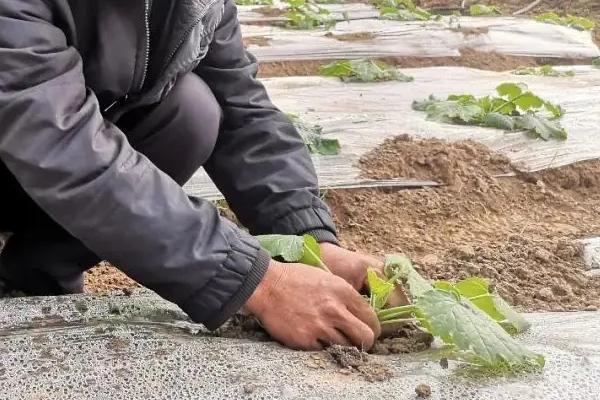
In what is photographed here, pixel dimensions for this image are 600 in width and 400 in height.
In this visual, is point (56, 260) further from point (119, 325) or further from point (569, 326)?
point (569, 326)

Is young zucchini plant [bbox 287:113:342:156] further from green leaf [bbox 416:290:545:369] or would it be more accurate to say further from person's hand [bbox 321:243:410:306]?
green leaf [bbox 416:290:545:369]

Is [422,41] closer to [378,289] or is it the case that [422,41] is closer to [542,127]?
[542,127]

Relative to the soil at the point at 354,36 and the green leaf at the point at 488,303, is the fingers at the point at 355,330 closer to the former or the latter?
the green leaf at the point at 488,303

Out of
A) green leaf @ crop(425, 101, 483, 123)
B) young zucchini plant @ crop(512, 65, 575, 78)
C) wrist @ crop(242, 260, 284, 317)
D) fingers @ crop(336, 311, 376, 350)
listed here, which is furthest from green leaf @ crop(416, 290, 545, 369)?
young zucchini plant @ crop(512, 65, 575, 78)

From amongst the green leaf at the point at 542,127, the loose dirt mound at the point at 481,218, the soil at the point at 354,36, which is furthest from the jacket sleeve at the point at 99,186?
the soil at the point at 354,36

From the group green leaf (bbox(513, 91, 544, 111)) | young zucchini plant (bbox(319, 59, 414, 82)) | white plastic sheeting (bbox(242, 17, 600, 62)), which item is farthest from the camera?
white plastic sheeting (bbox(242, 17, 600, 62))

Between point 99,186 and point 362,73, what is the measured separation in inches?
103

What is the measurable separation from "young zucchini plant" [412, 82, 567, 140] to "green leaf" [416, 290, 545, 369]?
68.0 inches

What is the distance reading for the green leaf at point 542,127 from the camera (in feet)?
9.98

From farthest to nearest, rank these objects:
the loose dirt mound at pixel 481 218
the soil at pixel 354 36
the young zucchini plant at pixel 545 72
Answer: the soil at pixel 354 36 < the young zucchini plant at pixel 545 72 < the loose dirt mound at pixel 481 218

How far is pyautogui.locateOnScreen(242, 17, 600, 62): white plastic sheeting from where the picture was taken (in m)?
4.60

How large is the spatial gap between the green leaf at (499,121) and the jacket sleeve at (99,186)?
187cm

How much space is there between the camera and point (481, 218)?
8.92ft

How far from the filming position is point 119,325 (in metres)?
1.58
